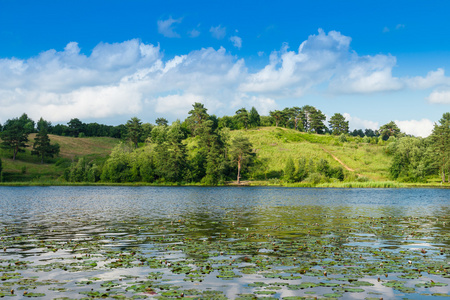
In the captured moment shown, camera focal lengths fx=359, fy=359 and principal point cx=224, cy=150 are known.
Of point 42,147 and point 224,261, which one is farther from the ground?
point 42,147

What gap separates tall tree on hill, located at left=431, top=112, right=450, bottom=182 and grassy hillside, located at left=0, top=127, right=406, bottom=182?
17669 millimetres

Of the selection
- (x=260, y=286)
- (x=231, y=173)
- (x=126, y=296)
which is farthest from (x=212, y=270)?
(x=231, y=173)

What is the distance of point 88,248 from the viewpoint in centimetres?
2112

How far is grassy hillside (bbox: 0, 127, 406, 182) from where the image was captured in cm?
14312

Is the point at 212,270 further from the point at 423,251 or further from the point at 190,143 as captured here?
the point at 190,143

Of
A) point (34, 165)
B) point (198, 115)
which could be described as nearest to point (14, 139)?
point (34, 165)

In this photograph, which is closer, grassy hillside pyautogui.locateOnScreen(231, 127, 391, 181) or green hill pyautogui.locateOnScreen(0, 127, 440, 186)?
green hill pyautogui.locateOnScreen(0, 127, 440, 186)

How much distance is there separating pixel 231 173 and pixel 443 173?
80.2m

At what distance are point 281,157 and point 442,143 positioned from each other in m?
62.2

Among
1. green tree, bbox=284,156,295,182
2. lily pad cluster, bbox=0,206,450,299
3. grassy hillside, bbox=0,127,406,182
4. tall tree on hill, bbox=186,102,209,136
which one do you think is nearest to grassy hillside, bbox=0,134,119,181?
grassy hillside, bbox=0,127,406,182

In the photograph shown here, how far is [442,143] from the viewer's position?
454 feet

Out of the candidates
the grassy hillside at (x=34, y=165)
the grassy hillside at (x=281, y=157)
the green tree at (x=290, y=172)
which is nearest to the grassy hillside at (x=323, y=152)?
the grassy hillside at (x=281, y=157)

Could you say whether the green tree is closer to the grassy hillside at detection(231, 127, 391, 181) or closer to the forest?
the forest

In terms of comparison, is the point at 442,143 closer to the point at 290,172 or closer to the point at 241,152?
the point at 290,172
